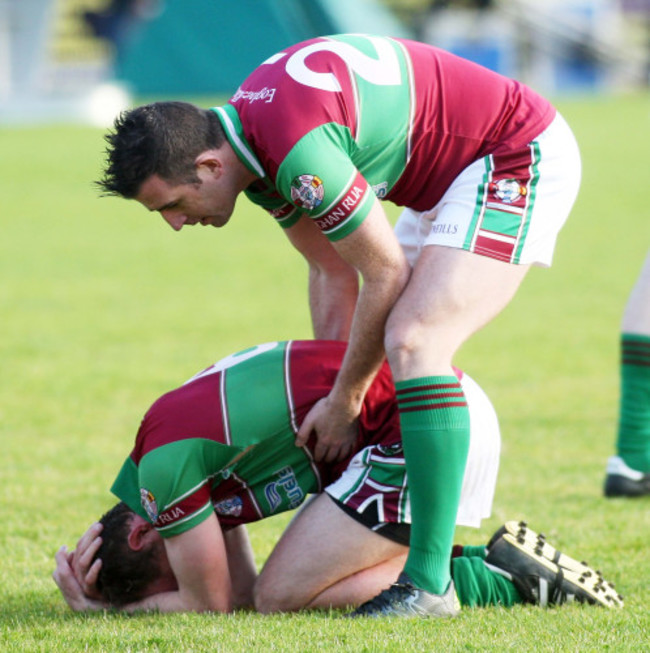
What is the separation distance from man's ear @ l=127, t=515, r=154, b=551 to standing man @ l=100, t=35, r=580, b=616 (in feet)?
1.76

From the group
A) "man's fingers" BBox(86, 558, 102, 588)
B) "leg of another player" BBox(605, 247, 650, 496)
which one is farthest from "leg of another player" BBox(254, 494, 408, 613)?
"leg of another player" BBox(605, 247, 650, 496)

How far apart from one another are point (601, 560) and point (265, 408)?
1.33 metres

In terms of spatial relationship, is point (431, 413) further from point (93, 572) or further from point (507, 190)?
point (93, 572)

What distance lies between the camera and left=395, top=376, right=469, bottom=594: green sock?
11.8 ft

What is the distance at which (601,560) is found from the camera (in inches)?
171

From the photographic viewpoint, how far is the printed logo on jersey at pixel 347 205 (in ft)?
11.7

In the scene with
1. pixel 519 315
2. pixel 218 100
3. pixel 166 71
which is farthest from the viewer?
pixel 166 71

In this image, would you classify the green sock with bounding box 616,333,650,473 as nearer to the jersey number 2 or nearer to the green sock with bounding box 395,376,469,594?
the green sock with bounding box 395,376,469,594

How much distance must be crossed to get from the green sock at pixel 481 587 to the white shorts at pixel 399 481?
0.15 m

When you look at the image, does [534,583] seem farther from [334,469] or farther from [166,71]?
[166,71]

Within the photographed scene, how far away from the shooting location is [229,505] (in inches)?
157

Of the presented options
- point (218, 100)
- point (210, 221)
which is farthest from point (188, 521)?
point (218, 100)

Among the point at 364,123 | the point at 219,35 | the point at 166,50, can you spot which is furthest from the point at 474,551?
the point at 166,50

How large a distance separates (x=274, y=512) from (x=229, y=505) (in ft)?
0.48
